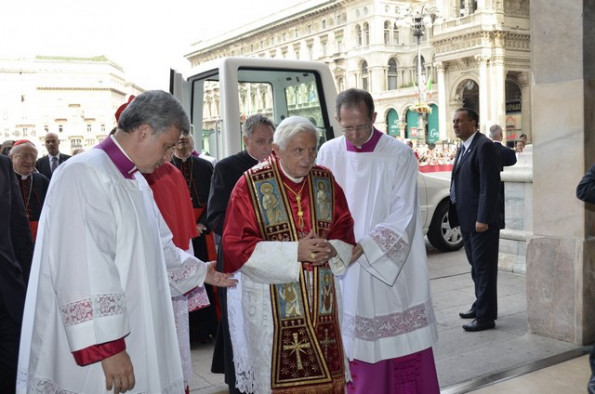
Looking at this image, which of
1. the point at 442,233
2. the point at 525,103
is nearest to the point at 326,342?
the point at 442,233

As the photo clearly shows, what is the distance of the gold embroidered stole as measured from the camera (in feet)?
9.68

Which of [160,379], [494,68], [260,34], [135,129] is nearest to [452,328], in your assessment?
[160,379]

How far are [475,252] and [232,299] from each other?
113 inches

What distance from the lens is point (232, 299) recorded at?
10.6 feet

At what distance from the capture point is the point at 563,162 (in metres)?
4.64

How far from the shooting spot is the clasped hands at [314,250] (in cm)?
282

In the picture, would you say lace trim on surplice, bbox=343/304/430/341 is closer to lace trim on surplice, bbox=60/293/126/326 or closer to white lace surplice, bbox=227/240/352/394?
white lace surplice, bbox=227/240/352/394

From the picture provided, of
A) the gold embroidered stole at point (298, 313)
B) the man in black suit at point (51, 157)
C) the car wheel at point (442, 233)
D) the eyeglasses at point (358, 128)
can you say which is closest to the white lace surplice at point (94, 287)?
the gold embroidered stole at point (298, 313)

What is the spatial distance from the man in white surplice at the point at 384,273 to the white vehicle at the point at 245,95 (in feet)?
7.85

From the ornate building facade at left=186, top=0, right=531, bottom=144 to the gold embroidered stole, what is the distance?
27.9m

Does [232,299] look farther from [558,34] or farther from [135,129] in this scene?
[558,34]

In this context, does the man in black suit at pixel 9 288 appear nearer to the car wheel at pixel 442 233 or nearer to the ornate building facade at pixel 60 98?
the car wheel at pixel 442 233

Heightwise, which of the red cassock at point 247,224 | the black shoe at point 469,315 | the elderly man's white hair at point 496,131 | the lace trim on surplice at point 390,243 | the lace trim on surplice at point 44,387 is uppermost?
the elderly man's white hair at point 496,131

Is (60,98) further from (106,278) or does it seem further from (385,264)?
(106,278)
